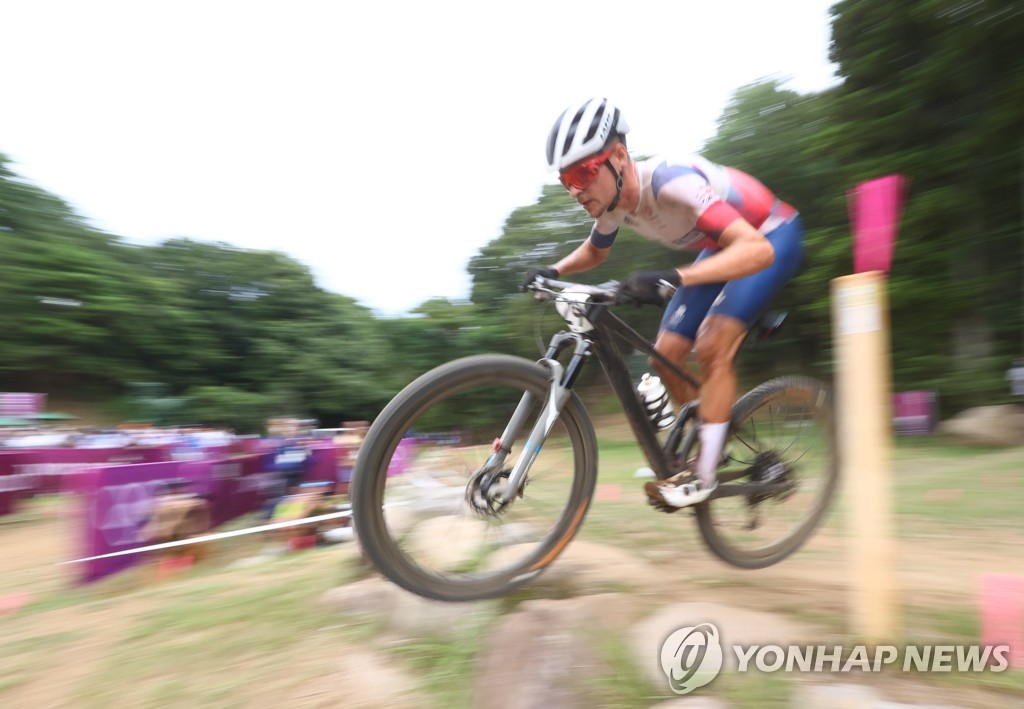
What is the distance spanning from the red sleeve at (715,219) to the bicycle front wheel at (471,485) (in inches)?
33.7

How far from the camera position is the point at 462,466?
2447 millimetres

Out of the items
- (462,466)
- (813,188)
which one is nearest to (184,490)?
(462,466)

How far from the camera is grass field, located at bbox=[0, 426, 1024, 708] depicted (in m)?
1.84

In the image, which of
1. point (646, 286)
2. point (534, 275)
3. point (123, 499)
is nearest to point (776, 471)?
point (646, 286)

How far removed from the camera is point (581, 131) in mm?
2400

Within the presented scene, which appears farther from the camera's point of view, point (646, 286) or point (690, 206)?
point (690, 206)

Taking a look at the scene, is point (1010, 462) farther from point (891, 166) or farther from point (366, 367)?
point (366, 367)

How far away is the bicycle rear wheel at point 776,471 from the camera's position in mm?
2889

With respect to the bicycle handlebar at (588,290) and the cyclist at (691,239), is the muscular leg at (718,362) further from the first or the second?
the bicycle handlebar at (588,290)

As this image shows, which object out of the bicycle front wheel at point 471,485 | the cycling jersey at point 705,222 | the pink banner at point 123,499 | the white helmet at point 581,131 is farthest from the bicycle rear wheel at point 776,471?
the pink banner at point 123,499

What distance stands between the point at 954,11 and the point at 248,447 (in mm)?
14499

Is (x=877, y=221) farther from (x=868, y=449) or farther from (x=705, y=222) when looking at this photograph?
(x=868, y=449)

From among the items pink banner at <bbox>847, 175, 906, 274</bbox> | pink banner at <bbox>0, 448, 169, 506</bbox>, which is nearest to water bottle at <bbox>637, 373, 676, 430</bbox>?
pink banner at <bbox>847, 175, 906, 274</bbox>

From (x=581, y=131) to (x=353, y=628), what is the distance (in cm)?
215
